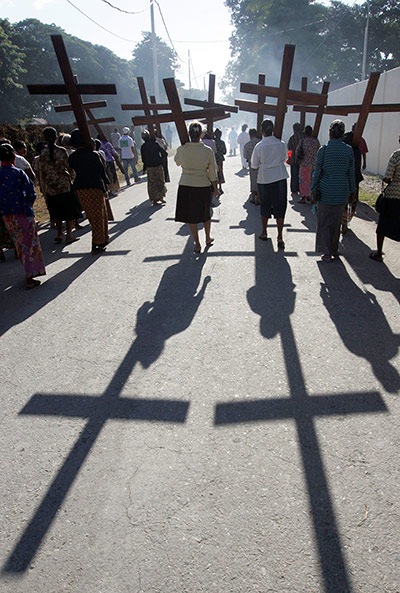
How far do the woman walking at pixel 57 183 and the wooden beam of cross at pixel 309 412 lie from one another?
4390mm

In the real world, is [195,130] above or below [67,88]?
below

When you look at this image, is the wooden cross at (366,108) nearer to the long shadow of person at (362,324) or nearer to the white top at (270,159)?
the white top at (270,159)

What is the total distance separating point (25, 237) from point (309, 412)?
433 cm

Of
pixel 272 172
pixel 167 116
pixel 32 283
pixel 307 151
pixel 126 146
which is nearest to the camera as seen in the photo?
pixel 32 283

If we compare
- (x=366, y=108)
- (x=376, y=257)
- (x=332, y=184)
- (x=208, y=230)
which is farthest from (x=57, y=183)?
(x=376, y=257)

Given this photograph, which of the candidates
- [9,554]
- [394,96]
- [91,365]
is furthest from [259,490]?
[394,96]

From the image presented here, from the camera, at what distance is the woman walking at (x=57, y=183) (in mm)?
7461

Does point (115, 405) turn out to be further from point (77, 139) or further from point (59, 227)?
point (59, 227)

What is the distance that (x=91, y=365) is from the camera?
379cm

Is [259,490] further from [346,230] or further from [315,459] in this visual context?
[346,230]

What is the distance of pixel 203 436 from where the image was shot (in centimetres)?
283

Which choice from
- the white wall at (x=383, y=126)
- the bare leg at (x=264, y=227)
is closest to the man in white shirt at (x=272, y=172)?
the bare leg at (x=264, y=227)

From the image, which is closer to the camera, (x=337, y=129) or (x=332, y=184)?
(x=337, y=129)

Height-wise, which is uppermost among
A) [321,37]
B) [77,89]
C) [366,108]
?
[321,37]
